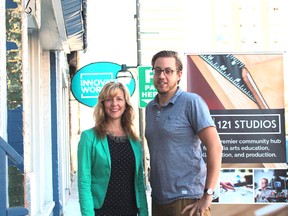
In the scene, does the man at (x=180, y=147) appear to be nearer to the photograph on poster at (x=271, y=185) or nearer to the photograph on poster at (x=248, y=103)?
the photograph on poster at (x=248, y=103)

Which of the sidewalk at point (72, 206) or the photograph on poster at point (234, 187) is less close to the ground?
the photograph on poster at point (234, 187)

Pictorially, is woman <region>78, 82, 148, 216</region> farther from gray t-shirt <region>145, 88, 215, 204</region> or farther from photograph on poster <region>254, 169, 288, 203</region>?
photograph on poster <region>254, 169, 288, 203</region>

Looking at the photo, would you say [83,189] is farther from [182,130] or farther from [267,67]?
[267,67]

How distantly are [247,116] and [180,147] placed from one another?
7.73ft

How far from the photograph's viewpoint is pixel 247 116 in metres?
4.89

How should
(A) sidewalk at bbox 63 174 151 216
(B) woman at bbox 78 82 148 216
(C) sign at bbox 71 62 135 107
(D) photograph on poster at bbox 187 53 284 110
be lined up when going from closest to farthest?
(B) woman at bbox 78 82 148 216 < (D) photograph on poster at bbox 187 53 284 110 < (C) sign at bbox 71 62 135 107 < (A) sidewalk at bbox 63 174 151 216

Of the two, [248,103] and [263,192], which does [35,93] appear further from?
[263,192]

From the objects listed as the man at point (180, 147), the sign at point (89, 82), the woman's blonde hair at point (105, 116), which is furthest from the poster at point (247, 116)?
the sign at point (89, 82)

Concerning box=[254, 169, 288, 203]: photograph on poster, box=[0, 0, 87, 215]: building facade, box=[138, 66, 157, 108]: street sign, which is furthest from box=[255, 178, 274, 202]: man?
box=[138, 66, 157, 108]: street sign

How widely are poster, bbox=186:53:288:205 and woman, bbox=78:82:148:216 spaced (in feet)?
6.88

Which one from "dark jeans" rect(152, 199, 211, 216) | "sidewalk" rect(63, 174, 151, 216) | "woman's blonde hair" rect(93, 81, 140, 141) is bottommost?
"sidewalk" rect(63, 174, 151, 216)

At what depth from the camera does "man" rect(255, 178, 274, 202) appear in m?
4.98

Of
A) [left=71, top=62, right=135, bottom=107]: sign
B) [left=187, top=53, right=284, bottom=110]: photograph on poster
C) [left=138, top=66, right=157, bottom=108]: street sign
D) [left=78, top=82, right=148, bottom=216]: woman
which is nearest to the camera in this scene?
[left=78, top=82, right=148, bottom=216]: woman

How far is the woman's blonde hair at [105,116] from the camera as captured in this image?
2.88 metres
